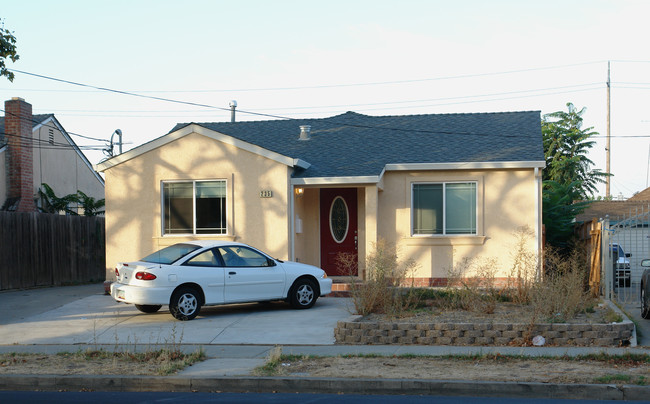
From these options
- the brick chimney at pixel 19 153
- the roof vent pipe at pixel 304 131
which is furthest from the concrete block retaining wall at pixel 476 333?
the brick chimney at pixel 19 153

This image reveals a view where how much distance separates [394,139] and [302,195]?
3184mm

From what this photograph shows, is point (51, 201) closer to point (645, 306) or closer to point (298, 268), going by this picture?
point (298, 268)

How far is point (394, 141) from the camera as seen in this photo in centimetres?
1958

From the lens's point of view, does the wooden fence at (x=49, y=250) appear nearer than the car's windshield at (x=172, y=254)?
No

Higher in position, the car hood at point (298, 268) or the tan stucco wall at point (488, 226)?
the tan stucco wall at point (488, 226)

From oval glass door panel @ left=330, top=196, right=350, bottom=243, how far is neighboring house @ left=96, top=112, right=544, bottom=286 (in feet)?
2.70

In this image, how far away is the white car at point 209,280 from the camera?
13.0 metres

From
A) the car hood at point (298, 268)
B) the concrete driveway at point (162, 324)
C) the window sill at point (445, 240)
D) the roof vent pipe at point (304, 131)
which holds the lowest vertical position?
the concrete driveway at point (162, 324)

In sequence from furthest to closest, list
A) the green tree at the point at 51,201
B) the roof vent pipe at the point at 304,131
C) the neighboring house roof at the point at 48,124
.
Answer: the neighboring house roof at the point at 48,124 < the green tree at the point at 51,201 < the roof vent pipe at the point at 304,131

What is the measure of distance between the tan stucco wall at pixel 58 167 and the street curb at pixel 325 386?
17422 mm

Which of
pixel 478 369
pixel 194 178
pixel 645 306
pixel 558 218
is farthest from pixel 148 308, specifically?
pixel 558 218

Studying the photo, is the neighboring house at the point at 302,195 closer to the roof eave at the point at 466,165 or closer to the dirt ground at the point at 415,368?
the roof eave at the point at 466,165

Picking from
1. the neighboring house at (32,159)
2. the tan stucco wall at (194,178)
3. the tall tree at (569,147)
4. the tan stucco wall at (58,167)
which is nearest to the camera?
the tan stucco wall at (194,178)

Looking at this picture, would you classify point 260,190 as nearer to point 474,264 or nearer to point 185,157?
point 185,157
